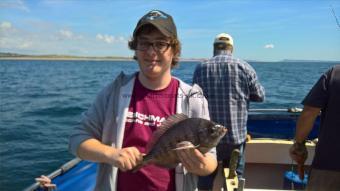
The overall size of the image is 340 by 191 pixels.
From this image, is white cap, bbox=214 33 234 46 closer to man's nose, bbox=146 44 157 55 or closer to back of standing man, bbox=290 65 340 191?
back of standing man, bbox=290 65 340 191

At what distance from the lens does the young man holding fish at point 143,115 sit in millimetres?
2227

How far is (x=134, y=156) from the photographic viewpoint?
206cm

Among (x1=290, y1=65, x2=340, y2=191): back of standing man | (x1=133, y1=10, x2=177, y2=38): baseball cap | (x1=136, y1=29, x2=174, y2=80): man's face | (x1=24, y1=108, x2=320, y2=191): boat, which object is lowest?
(x1=24, y1=108, x2=320, y2=191): boat

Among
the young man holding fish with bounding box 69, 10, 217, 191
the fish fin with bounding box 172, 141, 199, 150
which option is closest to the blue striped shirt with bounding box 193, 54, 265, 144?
the young man holding fish with bounding box 69, 10, 217, 191

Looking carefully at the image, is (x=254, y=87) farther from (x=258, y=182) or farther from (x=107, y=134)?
(x=107, y=134)

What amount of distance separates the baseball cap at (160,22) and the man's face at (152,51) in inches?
1.5

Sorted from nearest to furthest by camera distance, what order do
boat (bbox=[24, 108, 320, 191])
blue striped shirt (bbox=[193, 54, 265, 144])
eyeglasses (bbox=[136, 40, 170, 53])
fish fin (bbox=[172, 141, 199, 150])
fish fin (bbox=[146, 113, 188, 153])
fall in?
fish fin (bbox=[172, 141, 199, 150]) → fish fin (bbox=[146, 113, 188, 153]) → eyeglasses (bbox=[136, 40, 170, 53]) → blue striped shirt (bbox=[193, 54, 265, 144]) → boat (bbox=[24, 108, 320, 191])

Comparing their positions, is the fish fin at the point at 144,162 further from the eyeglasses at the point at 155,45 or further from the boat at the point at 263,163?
the boat at the point at 263,163

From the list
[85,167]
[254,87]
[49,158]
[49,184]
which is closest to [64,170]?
[85,167]

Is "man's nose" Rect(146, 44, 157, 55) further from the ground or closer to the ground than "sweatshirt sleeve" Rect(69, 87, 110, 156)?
further from the ground

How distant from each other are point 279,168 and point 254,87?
7.86 feet

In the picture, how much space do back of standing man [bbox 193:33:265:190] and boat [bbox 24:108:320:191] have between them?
0.49 metres

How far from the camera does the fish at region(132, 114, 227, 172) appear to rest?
2.12m

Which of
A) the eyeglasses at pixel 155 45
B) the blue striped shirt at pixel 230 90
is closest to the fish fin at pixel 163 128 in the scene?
the eyeglasses at pixel 155 45
